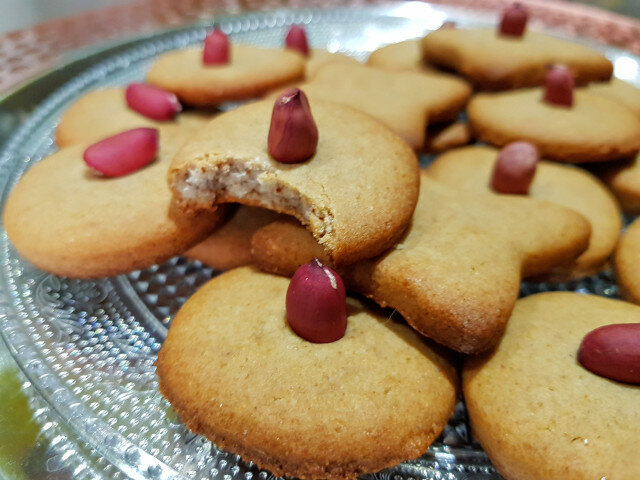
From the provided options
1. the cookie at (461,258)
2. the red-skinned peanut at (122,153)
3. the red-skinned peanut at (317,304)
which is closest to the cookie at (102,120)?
the red-skinned peanut at (122,153)

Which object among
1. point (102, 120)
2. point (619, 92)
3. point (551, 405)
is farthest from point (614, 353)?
point (102, 120)

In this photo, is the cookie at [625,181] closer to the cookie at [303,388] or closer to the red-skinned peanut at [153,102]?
the cookie at [303,388]

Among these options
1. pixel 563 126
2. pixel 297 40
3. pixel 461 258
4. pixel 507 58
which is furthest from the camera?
pixel 297 40

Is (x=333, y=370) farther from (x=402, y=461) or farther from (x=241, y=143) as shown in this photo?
(x=241, y=143)

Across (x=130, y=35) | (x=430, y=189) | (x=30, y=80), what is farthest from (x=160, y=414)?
(x=130, y=35)

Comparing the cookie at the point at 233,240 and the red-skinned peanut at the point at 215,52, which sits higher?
the red-skinned peanut at the point at 215,52

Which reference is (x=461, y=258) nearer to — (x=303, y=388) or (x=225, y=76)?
(x=303, y=388)
